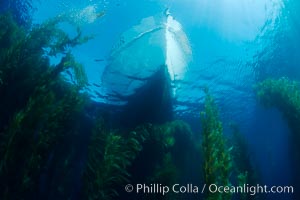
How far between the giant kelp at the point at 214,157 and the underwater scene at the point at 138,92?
2 cm

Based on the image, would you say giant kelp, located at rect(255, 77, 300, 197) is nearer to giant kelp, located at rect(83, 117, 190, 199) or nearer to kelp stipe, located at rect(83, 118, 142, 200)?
giant kelp, located at rect(83, 117, 190, 199)

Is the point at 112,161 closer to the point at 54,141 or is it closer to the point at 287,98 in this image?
the point at 54,141

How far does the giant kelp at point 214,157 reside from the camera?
13.0 ft

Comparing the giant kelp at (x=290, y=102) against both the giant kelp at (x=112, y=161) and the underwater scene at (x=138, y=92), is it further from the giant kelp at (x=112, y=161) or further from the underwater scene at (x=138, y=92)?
the giant kelp at (x=112, y=161)

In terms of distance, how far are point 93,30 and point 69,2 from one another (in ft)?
5.44

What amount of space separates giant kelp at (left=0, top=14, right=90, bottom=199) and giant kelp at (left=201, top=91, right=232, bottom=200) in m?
2.82

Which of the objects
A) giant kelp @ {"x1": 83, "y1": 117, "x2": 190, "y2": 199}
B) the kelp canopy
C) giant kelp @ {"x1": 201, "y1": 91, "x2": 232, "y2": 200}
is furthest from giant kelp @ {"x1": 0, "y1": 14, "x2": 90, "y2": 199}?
giant kelp @ {"x1": 201, "y1": 91, "x2": 232, "y2": 200}

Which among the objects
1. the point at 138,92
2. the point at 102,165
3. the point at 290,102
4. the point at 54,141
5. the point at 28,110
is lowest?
the point at 102,165

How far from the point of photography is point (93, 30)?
1017cm

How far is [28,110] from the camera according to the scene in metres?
4.69

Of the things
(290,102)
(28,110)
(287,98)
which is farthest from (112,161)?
(287,98)

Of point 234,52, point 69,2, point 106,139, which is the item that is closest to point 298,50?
point 234,52

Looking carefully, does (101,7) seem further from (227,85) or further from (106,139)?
(227,85)

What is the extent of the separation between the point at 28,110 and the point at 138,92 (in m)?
6.67
